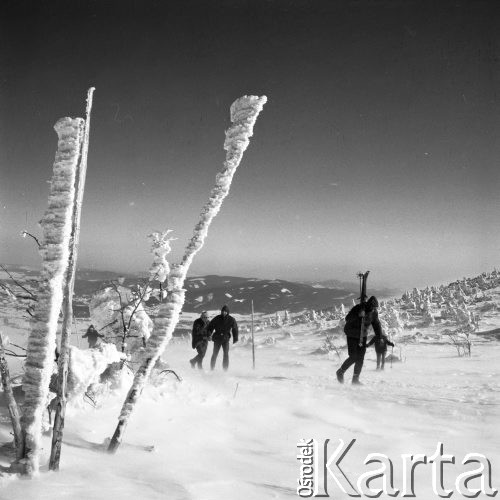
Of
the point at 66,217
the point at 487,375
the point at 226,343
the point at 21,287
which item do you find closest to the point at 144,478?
A: the point at 66,217

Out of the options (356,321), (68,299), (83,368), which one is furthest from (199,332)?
(68,299)

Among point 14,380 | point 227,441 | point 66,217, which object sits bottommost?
point 227,441

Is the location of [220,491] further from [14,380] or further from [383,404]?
[383,404]

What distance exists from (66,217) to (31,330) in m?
0.72

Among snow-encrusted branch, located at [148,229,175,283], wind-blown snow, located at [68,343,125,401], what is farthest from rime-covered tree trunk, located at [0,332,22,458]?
snow-encrusted branch, located at [148,229,175,283]

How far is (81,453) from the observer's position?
9.80 ft

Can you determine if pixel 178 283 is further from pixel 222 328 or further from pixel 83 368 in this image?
pixel 222 328

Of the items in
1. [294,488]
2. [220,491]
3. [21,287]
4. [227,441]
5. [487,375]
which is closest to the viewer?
[220,491]

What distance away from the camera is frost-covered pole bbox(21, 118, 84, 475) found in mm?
2490

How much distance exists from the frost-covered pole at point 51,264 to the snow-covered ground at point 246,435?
45 cm

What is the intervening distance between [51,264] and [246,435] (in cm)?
251

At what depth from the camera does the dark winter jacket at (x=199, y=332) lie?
33.3 feet

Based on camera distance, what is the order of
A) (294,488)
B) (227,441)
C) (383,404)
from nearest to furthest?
(294,488) → (227,441) → (383,404)

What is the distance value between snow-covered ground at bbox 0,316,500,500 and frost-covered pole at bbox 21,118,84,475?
449 millimetres
